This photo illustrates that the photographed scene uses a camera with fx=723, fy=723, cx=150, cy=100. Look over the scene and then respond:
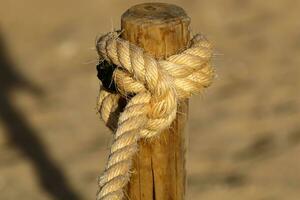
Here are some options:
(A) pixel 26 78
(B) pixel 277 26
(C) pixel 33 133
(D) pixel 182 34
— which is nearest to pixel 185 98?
(D) pixel 182 34

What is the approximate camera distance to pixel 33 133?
381 cm

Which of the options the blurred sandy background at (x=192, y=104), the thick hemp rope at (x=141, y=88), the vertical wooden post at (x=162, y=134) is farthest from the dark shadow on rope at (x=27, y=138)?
the thick hemp rope at (x=141, y=88)

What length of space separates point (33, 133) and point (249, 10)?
1.92 m

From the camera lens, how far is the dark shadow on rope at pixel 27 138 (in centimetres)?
342

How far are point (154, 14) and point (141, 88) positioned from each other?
0.15 m

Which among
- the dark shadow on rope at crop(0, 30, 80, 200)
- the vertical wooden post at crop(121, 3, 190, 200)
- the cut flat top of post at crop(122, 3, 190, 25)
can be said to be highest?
the cut flat top of post at crop(122, 3, 190, 25)

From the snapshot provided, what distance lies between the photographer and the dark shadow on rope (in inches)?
135

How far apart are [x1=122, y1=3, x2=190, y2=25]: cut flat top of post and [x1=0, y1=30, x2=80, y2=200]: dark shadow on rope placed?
6.44 ft

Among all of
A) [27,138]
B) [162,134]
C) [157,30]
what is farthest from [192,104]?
[157,30]

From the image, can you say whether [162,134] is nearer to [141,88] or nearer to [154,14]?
[141,88]

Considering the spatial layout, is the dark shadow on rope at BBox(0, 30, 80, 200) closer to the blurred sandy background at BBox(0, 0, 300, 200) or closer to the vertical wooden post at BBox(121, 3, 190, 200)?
the blurred sandy background at BBox(0, 0, 300, 200)

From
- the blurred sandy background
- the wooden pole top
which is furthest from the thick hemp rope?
the blurred sandy background

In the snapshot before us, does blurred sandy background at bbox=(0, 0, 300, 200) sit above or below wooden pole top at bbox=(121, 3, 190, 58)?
below

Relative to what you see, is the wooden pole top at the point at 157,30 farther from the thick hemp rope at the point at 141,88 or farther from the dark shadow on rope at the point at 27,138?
the dark shadow on rope at the point at 27,138
